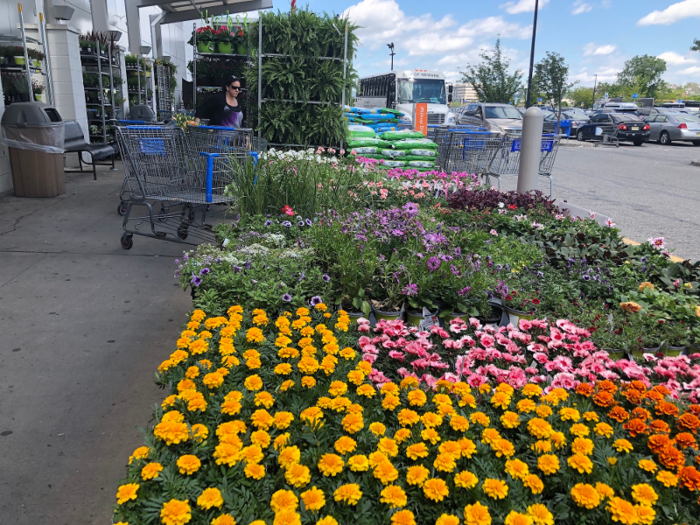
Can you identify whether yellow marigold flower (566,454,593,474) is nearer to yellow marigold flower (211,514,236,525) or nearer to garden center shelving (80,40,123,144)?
yellow marigold flower (211,514,236,525)

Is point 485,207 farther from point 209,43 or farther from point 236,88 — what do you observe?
point 209,43

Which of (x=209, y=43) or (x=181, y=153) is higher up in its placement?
(x=209, y=43)

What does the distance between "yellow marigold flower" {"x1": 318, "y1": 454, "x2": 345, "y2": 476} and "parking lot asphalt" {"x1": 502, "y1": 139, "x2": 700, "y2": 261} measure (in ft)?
13.6

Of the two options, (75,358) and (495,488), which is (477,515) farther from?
(75,358)

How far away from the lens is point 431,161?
8242 millimetres

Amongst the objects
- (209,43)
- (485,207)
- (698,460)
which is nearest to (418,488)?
(698,460)

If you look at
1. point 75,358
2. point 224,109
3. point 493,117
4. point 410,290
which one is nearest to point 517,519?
point 410,290

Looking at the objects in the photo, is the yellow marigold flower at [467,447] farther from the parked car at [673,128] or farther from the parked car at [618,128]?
the parked car at [673,128]

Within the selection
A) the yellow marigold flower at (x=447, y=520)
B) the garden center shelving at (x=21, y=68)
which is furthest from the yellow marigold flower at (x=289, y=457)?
the garden center shelving at (x=21, y=68)

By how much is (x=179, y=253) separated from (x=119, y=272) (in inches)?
32.9

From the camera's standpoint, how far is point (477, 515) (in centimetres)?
148

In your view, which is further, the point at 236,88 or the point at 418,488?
the point at 236,88

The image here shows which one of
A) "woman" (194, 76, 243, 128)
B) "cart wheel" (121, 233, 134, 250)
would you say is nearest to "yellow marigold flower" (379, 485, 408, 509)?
"cart wheel" (121, 233, 134, 250)

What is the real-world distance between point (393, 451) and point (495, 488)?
33cm
